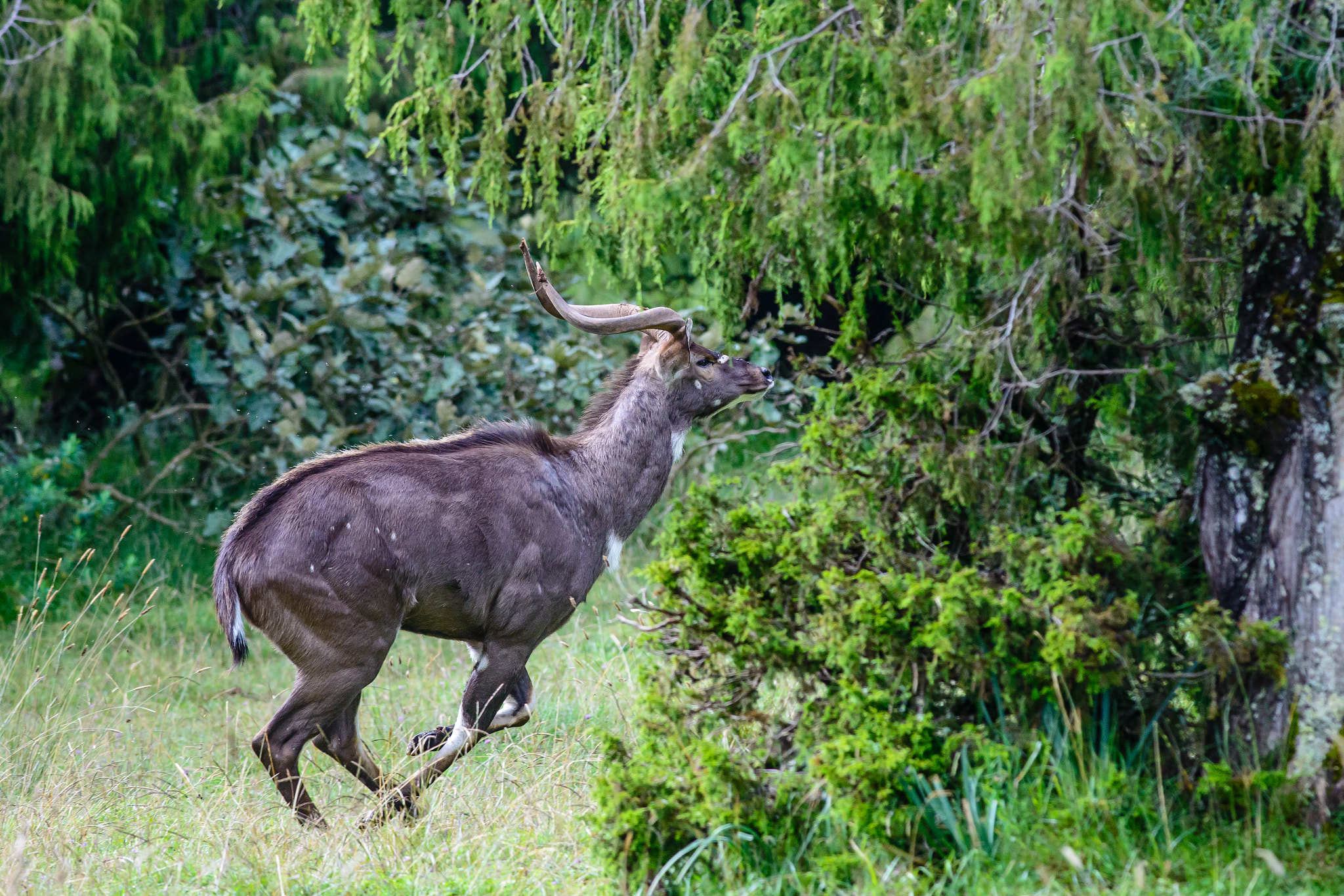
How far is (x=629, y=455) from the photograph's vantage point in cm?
640

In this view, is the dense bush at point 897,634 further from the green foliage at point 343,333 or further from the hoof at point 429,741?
the green foliage at point 343,333

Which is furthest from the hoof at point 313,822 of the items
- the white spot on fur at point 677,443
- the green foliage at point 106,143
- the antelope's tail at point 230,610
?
the green foliage at point 106,143

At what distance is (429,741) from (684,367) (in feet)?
7.12

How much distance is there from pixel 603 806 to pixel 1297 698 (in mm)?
2144

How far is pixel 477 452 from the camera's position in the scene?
608 cm

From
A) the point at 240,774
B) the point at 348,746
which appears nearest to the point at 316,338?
the point at 240,774

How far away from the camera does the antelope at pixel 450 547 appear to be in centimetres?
538

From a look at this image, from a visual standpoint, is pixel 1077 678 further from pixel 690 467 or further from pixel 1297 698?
pixel 690 467

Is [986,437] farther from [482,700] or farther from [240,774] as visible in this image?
[240,774]

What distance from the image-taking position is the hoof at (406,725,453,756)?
5.89m

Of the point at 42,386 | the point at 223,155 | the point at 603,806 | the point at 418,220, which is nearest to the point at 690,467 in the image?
the point at 418,220

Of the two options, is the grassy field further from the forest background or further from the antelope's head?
the antelope's head

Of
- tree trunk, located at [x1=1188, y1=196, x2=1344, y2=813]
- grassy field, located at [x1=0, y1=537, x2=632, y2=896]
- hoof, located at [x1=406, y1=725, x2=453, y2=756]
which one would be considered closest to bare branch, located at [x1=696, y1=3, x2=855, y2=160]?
tree trunk, located at [x1=1188, y1=196, x2=1344, y2=813]

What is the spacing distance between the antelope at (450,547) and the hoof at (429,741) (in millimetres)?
20
